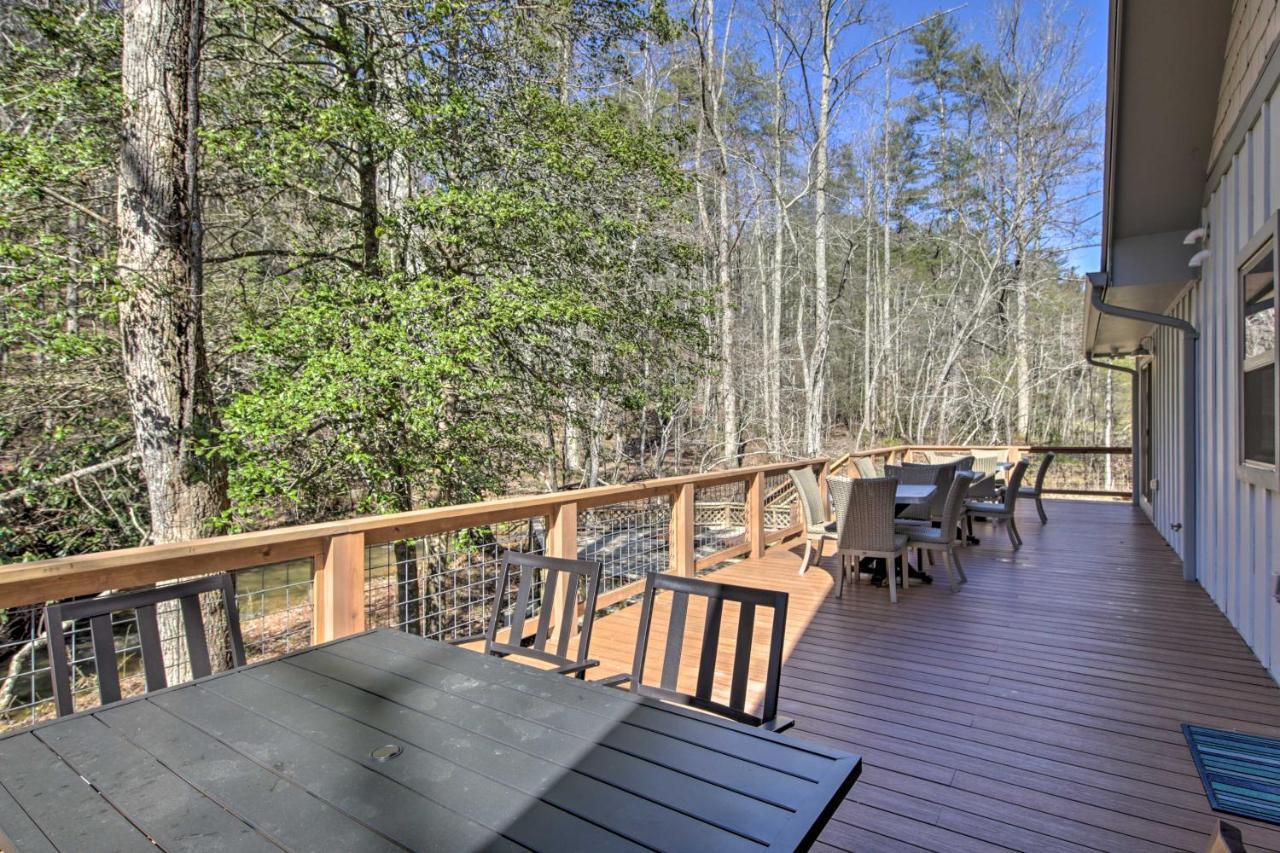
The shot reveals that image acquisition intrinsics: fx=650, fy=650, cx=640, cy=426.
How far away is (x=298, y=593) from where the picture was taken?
834 cm

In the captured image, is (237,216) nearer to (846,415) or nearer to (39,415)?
(39,415)

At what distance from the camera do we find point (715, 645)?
1834 millimetres

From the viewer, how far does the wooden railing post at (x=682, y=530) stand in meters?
4.82

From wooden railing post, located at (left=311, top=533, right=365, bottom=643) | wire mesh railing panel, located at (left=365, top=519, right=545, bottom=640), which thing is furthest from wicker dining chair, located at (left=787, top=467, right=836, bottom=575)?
wooden railing post, located at (left=311, top=533, right=365, bottom=643)

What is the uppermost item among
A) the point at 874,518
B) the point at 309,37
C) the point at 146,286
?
the point at 309,37

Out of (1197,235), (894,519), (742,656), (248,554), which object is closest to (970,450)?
(1197,235)

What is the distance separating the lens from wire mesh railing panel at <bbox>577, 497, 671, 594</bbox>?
203 inches

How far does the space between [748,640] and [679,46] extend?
12.0 metres

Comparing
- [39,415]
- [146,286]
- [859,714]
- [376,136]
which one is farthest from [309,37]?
[859,714]

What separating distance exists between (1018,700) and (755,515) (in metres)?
3.24

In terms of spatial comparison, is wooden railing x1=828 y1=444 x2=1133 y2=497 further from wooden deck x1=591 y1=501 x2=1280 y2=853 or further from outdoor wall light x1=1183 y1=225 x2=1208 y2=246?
outdoor wall light x1=1183 y1=225 x2=1208 y2=246

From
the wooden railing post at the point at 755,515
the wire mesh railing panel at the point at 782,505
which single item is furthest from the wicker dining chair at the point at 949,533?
the wire mesh railing panel at the point at 782,505

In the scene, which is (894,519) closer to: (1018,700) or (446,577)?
(1018,700)

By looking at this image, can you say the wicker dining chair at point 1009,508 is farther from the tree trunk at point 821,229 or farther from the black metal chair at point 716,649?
the tree trunk at point 821,229
